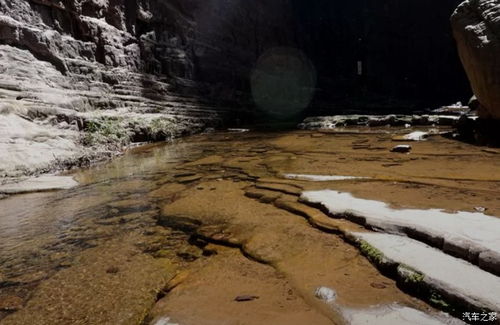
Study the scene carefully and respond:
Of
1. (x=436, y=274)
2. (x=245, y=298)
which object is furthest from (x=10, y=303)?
(x=436, y=274)

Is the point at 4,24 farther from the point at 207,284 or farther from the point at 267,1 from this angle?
the point at 267,1

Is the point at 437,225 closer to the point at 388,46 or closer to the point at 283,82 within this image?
the point at 283,82

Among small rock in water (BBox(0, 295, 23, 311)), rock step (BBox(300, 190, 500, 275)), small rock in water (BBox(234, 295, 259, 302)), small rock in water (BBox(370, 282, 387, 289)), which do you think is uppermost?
rock step (BBox(300, 190, 500, 275))

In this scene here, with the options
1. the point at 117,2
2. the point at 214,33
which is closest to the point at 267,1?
the point at 214,33

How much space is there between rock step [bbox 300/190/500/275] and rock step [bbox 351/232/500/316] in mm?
66

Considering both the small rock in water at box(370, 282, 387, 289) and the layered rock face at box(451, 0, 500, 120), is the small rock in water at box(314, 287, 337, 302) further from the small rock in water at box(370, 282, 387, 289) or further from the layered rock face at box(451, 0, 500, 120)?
the layered rock face at box(451, 0, 500, 120)

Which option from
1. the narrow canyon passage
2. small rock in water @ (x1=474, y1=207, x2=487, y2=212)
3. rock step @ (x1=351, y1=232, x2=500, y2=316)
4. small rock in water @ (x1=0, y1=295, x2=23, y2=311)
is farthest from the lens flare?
small rock in water @ (x1=0, y1=295, x2=23, y2=311)

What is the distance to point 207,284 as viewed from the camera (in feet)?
8.25

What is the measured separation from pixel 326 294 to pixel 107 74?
523 inches

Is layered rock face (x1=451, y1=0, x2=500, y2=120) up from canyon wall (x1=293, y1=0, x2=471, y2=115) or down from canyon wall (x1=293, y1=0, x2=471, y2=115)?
down

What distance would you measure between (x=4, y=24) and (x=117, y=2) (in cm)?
591

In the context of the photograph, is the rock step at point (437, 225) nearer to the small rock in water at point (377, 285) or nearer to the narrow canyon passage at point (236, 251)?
the narrow canyon passage at point (236, 251)

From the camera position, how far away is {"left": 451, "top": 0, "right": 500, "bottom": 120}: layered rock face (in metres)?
7.72

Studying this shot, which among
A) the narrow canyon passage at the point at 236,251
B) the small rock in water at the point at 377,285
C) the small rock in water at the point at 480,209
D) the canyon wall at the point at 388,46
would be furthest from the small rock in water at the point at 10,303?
the canyon wall at the point at 388,46
